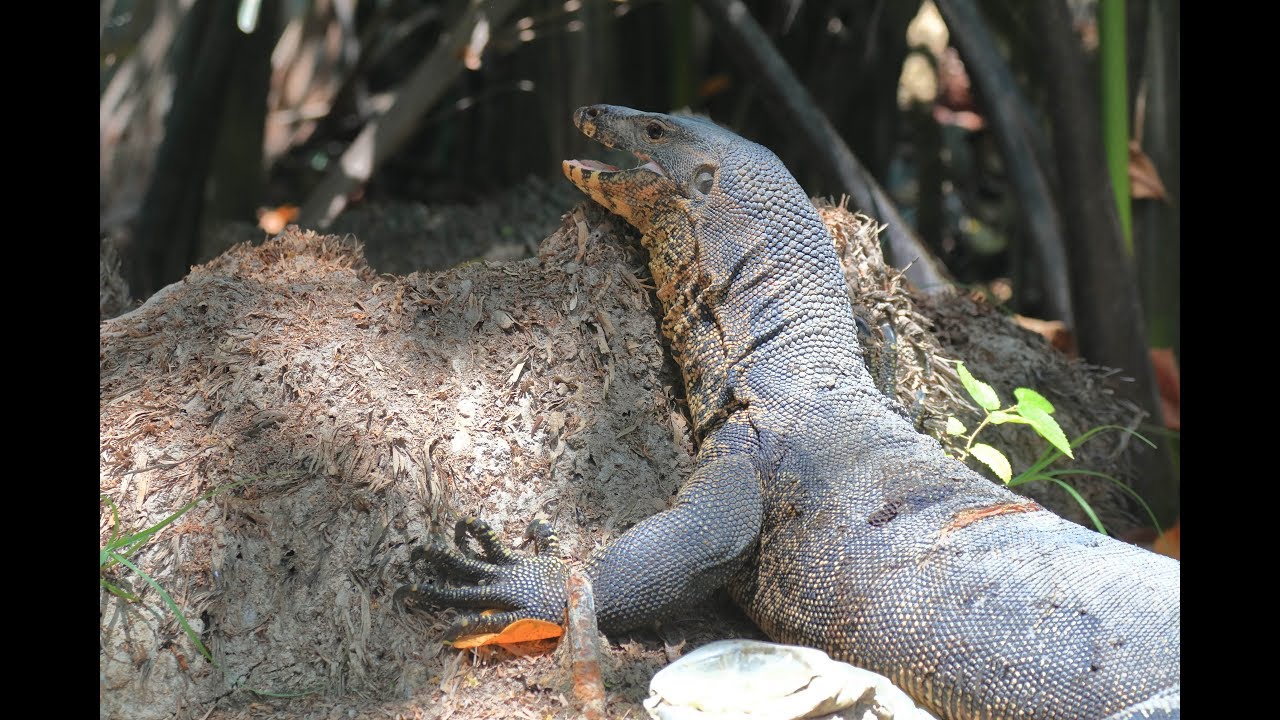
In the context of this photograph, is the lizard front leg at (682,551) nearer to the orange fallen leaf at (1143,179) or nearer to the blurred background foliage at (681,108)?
the blurred background foliage at (681,108)

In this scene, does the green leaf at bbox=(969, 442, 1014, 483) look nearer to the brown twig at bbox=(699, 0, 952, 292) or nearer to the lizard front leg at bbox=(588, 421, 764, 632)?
the lizard front leg at bbox=(588, 421, 764, 632)

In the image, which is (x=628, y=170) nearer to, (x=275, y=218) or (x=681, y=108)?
(x=681, y=108)

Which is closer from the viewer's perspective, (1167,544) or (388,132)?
(1167,544)

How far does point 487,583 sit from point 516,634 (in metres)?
0.17

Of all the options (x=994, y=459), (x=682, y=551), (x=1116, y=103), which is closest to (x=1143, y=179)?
(x=1116, y=103)

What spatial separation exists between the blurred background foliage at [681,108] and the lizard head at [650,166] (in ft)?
4.18

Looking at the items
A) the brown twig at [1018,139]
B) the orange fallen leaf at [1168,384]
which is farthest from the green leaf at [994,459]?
the orange fallen leaf at [1168,384]

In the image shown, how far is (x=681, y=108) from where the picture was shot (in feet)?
23.4

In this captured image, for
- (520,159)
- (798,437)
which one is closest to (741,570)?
(798,437)

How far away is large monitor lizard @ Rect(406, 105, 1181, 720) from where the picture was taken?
2771 mm

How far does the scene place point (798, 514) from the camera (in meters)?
3.21

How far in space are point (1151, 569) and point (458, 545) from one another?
6.14 ft

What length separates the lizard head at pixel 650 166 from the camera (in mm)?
3525
